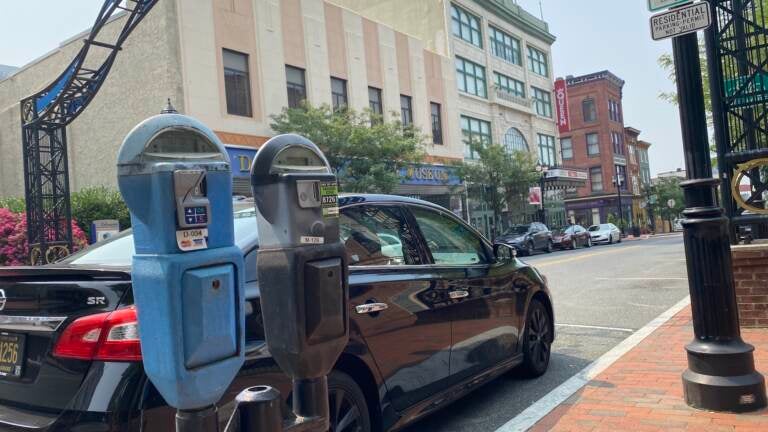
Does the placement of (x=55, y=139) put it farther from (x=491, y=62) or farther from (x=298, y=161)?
(x=491, y=62)

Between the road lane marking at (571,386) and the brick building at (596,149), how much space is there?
172ft

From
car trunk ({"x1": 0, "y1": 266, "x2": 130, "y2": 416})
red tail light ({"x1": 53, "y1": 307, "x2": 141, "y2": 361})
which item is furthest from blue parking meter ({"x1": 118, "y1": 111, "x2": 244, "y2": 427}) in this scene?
car trunk ({"x1": 0, "y1": 266, "x2": 130, "y2": 416})

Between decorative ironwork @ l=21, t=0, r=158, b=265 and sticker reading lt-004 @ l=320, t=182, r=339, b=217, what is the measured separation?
1423 cm

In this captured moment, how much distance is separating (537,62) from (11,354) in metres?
43.1

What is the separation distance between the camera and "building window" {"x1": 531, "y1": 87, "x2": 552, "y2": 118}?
1625 inches

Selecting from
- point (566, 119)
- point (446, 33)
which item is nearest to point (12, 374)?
point (446, 33)

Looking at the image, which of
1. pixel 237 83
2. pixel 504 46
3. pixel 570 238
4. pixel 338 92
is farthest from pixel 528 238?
pixel 504 46

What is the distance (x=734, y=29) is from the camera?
654 cm

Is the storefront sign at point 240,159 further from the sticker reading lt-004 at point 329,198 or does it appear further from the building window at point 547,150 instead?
the building window at point 547,150

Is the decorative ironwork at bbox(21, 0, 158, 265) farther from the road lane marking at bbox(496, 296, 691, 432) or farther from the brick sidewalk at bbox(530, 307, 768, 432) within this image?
the brick sidewalk at bbox(530, 307, 768, 432)

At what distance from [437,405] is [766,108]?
495cm

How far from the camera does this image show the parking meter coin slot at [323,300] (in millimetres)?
2104

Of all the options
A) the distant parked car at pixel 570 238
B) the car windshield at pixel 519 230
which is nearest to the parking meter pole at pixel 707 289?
the car windshield at pixel 519 230

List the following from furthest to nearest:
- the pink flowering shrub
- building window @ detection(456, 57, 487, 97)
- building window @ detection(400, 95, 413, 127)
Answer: building window @ detection(456, 57, 487, 97) → building window @ detection(400, 95, 413, 127) → the pink flowering shrub
